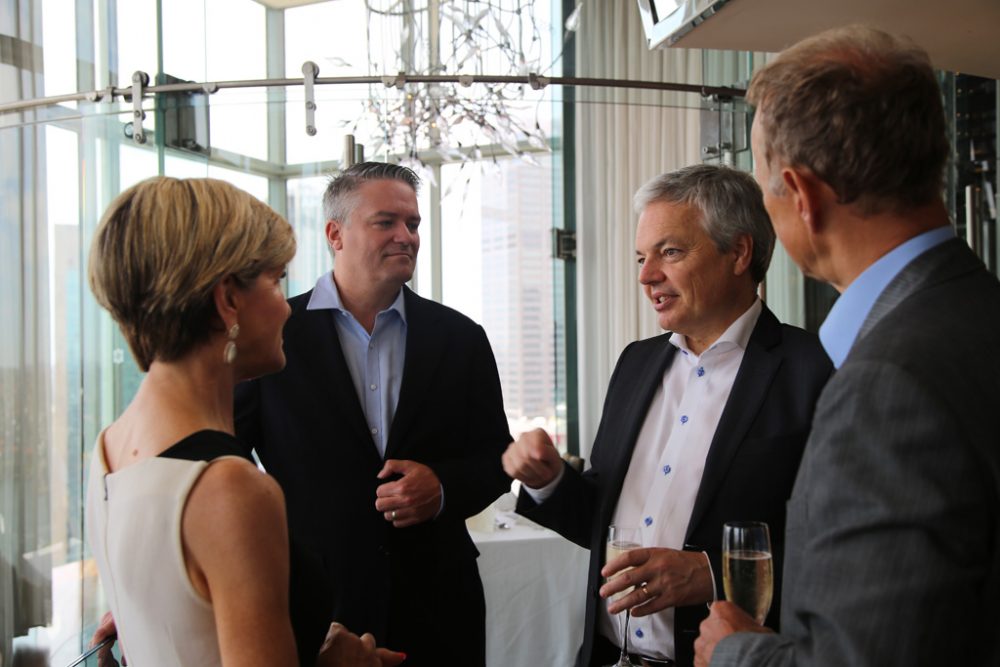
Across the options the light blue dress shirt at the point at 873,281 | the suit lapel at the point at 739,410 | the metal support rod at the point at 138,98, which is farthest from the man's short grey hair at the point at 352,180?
the light blue dress shirt at the point at 873,281

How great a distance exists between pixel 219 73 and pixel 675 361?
1931mm

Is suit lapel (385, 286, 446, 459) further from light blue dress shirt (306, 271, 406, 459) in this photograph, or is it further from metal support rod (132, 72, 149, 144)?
metal support rod (132, 72, 149, 144)

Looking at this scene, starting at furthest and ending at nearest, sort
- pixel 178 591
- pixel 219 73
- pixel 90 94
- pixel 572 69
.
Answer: pixel 572 69, pixel 219 73, pixel 90 94, pixel 178 591

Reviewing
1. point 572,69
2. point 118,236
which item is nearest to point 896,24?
point 118,236

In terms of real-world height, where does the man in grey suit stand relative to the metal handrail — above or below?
above

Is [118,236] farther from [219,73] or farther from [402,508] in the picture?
[219,73]

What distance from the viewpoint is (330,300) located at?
2.46m

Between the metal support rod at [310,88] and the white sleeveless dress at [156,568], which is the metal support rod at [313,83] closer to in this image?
the metal support rod at [310,88]

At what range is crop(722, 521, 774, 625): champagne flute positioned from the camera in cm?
127

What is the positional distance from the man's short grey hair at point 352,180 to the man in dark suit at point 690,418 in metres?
0.79

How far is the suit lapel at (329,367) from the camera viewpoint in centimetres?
230

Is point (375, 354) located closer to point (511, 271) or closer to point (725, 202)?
point (725, 202)

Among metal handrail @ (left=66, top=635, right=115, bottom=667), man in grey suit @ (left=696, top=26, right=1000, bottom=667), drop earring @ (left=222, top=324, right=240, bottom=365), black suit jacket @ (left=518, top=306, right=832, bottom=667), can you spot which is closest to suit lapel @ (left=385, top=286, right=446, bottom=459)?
black suit jacket @ (left=518, top=306, right=832, bottom=667)

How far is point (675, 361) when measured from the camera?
2.05m
